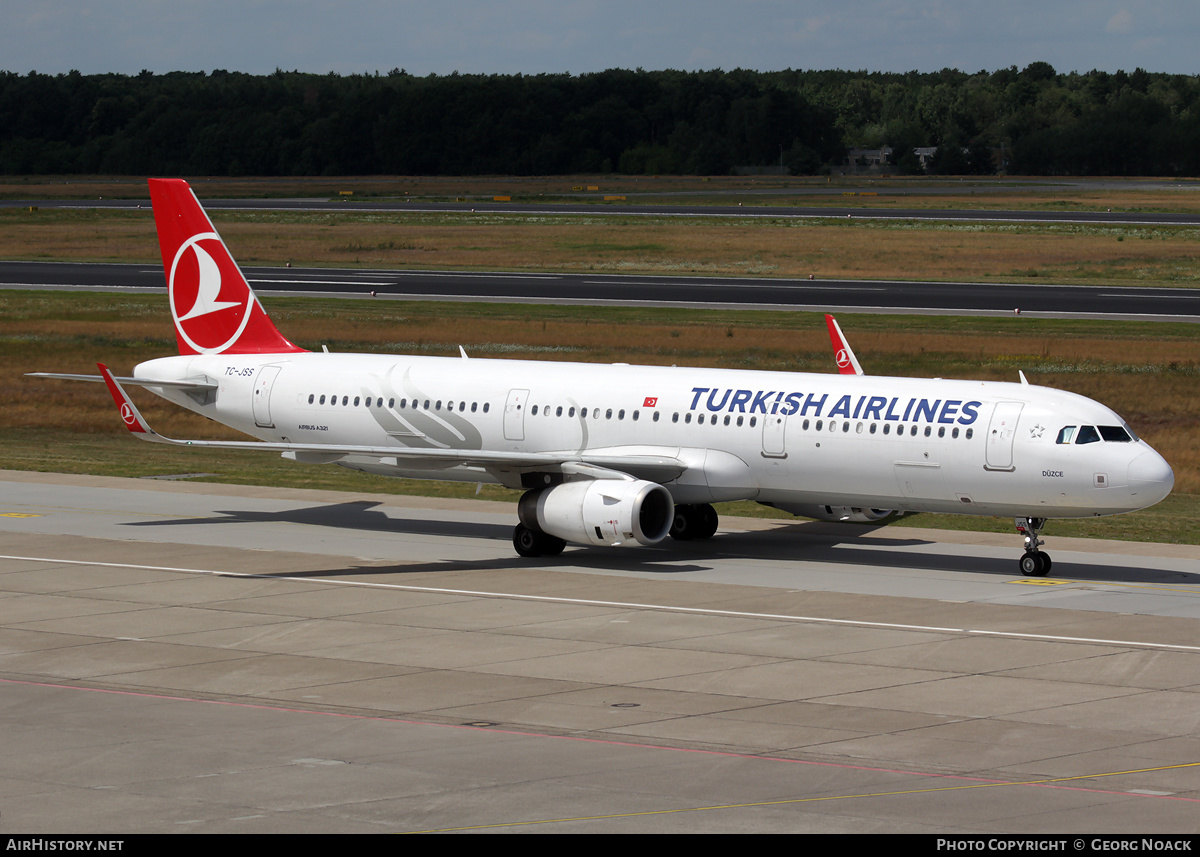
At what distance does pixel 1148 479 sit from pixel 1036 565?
10.3 feet

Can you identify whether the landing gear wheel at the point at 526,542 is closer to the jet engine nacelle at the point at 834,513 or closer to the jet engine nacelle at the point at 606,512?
the jet engine nacelle at the point at 606,512

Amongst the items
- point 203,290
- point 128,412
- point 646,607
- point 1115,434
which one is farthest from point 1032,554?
point 203,290

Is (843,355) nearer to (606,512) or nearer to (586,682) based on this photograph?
(606,512)

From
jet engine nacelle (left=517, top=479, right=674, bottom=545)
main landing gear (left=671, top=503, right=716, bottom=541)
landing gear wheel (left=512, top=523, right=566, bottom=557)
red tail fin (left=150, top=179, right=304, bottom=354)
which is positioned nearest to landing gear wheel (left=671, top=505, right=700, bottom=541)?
main landing gear (left=671, top=503, right=716, bottom=541)

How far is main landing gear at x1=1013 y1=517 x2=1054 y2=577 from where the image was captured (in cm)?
3228

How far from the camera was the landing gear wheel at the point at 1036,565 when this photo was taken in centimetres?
3228

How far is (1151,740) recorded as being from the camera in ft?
66.7

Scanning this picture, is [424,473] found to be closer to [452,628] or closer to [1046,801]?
[452,628]

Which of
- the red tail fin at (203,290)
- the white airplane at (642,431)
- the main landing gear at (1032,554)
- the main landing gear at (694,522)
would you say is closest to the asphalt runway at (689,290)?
the red tail fin at (203,290)

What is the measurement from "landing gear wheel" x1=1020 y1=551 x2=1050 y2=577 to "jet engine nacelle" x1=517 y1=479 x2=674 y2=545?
23.9ft

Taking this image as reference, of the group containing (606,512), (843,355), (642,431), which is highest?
(843,355)

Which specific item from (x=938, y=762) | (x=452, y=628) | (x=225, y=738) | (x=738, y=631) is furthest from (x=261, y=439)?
(x=938, y=762)

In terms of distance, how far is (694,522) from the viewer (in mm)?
37031
